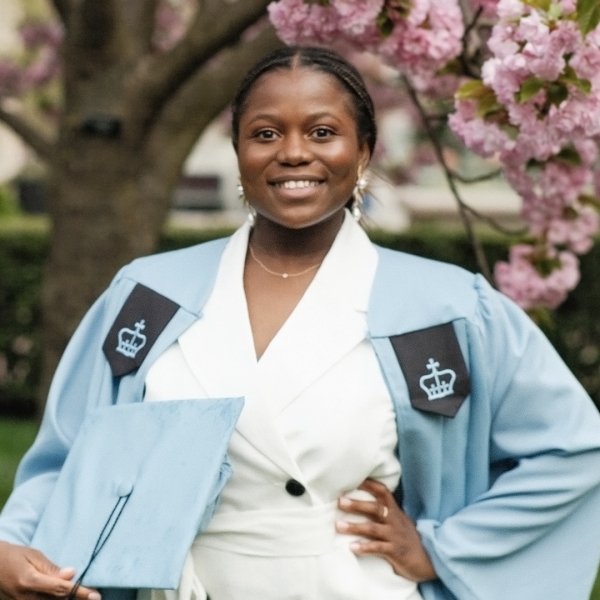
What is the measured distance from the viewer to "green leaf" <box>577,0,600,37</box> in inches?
114

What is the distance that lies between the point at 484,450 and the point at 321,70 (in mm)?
794

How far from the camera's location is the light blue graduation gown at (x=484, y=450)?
2.68 meters

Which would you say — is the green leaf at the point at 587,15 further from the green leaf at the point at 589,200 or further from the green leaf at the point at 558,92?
the green leaf at the point at 589,200

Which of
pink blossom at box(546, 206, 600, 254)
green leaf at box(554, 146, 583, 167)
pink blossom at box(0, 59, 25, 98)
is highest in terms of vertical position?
green leaf at box(554, 146, 583, 167)

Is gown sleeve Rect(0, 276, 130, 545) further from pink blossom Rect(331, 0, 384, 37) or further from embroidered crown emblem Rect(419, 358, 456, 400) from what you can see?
pink blossom Rect(331, 0, 384, 37)

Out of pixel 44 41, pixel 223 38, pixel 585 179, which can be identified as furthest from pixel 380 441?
pixel 44 41

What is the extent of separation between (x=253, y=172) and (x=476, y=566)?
33.8 inches

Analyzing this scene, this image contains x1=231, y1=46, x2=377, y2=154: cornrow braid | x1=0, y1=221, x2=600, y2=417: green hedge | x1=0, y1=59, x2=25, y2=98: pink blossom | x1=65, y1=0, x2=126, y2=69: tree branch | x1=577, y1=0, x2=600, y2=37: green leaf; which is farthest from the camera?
x1=0, y1=221, x2=600, y2=417: green hedge

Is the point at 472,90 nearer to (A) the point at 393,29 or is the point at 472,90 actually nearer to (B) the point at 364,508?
(A) the point at 393,29

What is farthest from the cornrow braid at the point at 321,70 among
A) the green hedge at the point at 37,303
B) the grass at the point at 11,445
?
the green hedge at the point at 37,303

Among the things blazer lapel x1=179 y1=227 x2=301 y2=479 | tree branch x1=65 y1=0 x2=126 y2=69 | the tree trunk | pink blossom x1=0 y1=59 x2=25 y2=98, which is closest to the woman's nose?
blazer lapel x1=179 y1=227 x2=301 y2=479

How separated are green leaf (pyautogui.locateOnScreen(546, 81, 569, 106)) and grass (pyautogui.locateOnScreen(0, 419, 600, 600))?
4204mm

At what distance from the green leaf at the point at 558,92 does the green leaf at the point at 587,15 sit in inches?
10.4

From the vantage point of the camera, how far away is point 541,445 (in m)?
2.67
